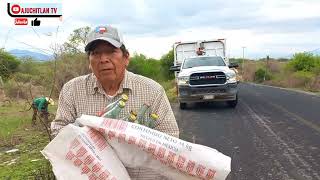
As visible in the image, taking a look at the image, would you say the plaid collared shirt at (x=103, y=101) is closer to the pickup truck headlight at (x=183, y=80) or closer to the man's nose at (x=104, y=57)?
the man's nose at (x=104, y=57)

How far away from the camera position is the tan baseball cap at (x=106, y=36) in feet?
9.39

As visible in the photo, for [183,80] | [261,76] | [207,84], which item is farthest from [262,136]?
[261,76]

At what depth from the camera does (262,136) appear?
10602 millimetres

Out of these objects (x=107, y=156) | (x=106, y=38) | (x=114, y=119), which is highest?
(x=106, y=38)

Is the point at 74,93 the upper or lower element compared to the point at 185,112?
upper

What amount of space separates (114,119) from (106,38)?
20.1 inches

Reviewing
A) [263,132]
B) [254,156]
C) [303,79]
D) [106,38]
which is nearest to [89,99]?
[106,38]

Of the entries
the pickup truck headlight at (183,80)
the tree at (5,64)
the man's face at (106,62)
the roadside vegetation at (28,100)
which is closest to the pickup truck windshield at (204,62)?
the pickup truck headlight at (183,80)

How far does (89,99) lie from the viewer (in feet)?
9.95

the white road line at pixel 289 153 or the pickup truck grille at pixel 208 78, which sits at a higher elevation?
the pickup truck grille at pixel 208 78

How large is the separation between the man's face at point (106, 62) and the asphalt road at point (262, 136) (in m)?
4.34

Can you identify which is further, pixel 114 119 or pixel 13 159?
pixel 13 159

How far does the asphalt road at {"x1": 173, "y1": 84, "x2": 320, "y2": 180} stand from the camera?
7.41 metres

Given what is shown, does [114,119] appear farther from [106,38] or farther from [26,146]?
[26,146]
